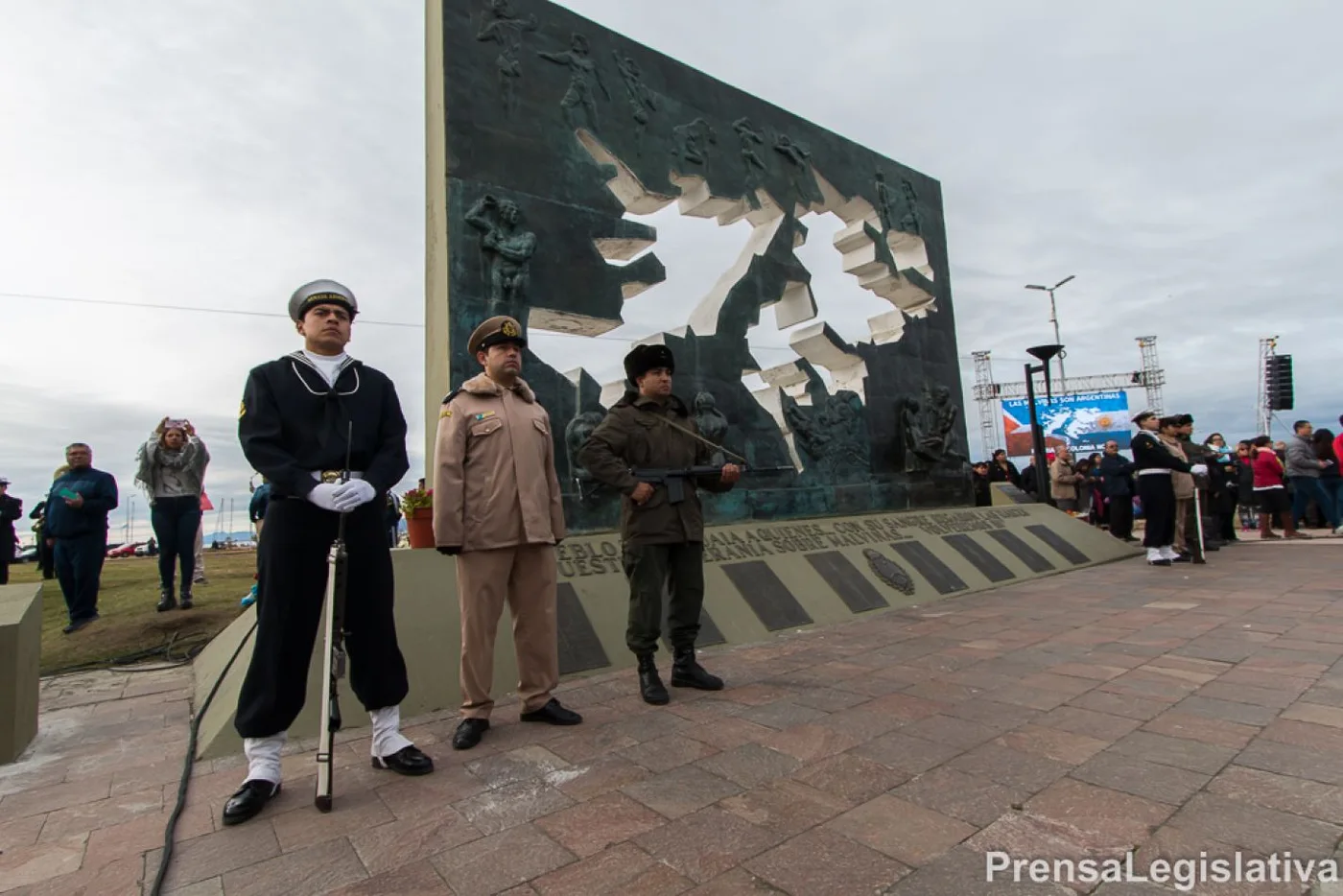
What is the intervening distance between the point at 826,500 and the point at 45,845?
643 cm

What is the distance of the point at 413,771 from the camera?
2.41m

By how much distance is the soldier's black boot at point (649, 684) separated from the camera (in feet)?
10.3

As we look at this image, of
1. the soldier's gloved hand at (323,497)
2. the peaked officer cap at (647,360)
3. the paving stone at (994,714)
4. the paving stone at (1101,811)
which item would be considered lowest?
the paving stone at (994,714)

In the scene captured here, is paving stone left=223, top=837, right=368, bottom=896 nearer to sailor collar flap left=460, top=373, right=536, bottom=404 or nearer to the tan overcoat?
the tan overcoat

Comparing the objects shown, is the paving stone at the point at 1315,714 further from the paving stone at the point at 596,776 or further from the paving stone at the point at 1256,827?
the paving stone at the point at 596,776

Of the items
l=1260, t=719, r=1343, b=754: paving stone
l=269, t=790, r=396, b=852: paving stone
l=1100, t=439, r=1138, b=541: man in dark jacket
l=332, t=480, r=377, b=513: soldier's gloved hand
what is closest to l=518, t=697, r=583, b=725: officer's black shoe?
l=269, t=790, r=396, b=852: paving stone

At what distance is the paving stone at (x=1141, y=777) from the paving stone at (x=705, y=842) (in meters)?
1.06

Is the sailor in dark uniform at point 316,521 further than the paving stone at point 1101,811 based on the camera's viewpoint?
Yes

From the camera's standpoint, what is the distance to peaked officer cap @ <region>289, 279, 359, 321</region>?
8.50ft

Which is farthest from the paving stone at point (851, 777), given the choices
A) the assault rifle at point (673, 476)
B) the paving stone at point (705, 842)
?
the assault rifle at point (673, 476)

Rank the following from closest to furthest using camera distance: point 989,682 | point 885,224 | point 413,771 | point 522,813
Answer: point 522,813 < point 413,771 < point 989,682 < point 885,224

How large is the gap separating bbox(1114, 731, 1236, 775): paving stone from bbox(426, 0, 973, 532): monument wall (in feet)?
12.8

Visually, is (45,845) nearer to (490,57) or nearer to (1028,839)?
(1028,839)

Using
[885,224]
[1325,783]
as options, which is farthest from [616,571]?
[885,224]
